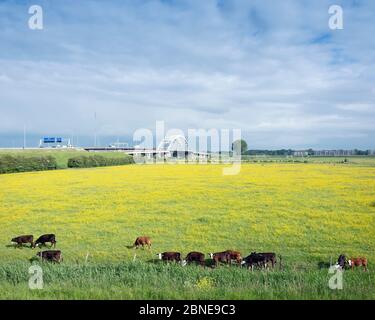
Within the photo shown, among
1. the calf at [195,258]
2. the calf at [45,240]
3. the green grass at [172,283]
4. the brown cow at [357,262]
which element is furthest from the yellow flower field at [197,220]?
the green grass at [172,283]

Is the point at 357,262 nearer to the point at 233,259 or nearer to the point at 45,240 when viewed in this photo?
the point at 233,259

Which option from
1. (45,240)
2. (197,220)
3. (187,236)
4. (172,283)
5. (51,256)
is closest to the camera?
(172,283)

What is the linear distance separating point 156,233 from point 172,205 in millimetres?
7520

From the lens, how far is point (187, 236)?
632 inches

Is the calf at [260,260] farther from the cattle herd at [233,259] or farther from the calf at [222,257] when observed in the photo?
the calf at [222,257]

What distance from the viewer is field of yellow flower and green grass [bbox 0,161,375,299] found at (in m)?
7.60

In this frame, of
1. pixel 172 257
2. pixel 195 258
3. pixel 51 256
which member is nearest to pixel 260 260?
pixel 195 258

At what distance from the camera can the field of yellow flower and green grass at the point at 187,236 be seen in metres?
7.60

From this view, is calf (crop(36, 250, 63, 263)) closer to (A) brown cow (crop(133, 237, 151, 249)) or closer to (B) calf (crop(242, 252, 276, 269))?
(A) brown cow (crop(133, 237, 151, 249))

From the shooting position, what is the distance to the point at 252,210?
22.0 meters

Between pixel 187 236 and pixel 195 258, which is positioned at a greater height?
pixel 195 258

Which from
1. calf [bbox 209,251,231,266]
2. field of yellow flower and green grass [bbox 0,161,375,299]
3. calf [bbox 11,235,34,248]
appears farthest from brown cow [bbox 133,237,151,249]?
calf [bbox 11,235,34,248]
